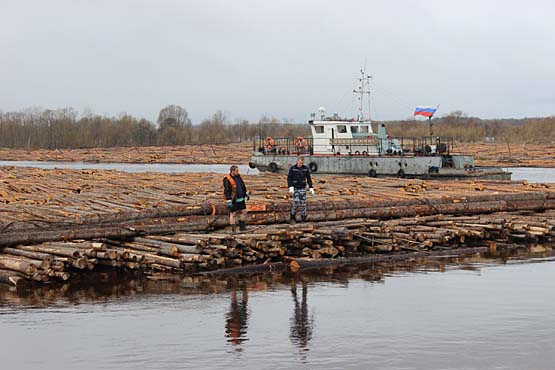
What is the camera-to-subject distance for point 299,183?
69.6ft

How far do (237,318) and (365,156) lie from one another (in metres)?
32.7

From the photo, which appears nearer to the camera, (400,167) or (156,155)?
(400,167)

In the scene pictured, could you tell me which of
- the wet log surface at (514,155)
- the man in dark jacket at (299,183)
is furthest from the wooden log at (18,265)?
the wet log surface at (514,155)

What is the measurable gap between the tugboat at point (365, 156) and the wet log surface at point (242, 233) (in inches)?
586

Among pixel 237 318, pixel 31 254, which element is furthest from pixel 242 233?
pixel 237 318

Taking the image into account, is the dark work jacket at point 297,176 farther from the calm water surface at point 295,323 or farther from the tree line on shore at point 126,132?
the tree line on shore at point 126,132

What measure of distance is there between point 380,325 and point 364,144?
34504mm

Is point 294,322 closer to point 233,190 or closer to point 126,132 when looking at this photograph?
point 233,190

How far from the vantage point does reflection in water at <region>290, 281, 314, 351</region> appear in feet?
42.8

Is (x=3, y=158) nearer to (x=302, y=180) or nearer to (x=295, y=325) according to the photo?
(x=302, y=180)

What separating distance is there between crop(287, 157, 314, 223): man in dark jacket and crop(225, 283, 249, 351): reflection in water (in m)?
4.59

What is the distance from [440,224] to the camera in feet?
75.6

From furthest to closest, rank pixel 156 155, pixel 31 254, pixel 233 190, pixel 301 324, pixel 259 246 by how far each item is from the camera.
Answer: pixel 156 155 → pixel 233 190 → pixel 259 246 → pixel 31 254 → pixel 301 324

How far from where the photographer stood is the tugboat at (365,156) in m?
44.2
